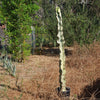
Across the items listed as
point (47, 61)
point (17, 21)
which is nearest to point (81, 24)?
point (47, 61)

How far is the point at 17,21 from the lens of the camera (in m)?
7.67

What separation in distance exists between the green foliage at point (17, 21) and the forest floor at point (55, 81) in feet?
2.75

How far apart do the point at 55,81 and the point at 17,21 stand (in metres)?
3.48

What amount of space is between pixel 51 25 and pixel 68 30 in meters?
1.20

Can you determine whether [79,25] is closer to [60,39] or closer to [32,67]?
[32,67]

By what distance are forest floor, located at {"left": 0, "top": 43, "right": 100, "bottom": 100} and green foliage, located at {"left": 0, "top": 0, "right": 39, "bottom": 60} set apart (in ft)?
2.75

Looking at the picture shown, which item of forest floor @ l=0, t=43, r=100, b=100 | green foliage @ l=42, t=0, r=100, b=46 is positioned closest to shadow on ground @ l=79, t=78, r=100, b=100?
forest floor @ l=0, t=43, r=100, b=100

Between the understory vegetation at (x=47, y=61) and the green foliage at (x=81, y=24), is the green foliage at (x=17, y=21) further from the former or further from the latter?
the green foliage at (x=81, y=24)

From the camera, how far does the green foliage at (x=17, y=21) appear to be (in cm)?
748

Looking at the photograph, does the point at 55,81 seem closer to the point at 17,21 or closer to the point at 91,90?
the point at 91,90

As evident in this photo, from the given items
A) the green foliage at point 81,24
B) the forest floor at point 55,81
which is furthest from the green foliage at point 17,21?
the green foliage at point 81,24

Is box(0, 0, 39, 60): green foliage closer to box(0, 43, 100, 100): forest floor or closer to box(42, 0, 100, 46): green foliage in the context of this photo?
box(0, 43, 100, 100): forest floor

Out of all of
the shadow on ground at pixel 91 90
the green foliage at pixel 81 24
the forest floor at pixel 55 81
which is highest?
the green foliage at pixel 81 24

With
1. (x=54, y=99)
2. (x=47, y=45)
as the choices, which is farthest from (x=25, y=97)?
(x=47, y=45)
